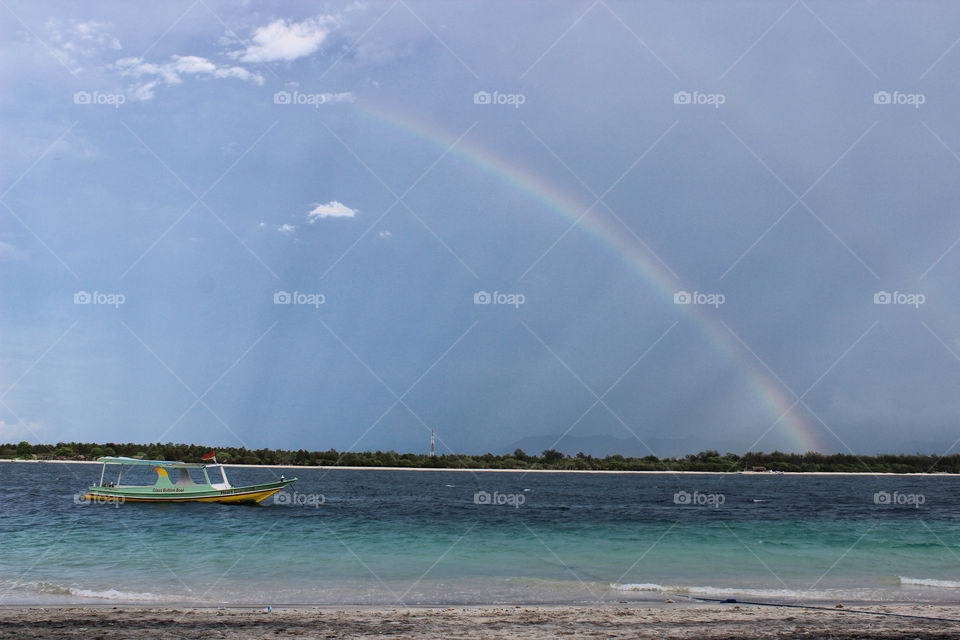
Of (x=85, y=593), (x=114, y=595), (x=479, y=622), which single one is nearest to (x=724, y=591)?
(x=479, y=622)

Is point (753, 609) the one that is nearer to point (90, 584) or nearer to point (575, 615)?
point (575, 615)

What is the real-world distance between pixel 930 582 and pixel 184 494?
45.7m

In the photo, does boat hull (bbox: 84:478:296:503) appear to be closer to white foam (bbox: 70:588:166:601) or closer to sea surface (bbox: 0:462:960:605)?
sea surface (bbox: 0:462:960:605)

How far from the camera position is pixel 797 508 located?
188ft

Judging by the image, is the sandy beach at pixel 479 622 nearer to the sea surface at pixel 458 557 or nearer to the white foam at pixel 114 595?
the white foam at pixel 114 595

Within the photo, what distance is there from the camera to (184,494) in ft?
162

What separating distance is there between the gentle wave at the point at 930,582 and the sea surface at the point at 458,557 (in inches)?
4.4

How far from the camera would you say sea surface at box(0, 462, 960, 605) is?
1870cm

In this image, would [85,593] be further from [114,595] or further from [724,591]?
[724,591]

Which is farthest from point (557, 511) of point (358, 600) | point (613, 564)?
point (358, 600)

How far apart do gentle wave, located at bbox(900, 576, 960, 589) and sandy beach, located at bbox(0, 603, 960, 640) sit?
16.6 ft

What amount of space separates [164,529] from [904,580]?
107 feet

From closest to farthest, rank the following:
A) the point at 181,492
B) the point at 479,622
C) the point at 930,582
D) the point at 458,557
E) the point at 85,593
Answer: the point at 479,622, the point at 85,593, the point at 930,582, the point at 458,557, the point at 181,492

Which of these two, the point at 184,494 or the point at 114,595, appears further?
the point at 184,494
